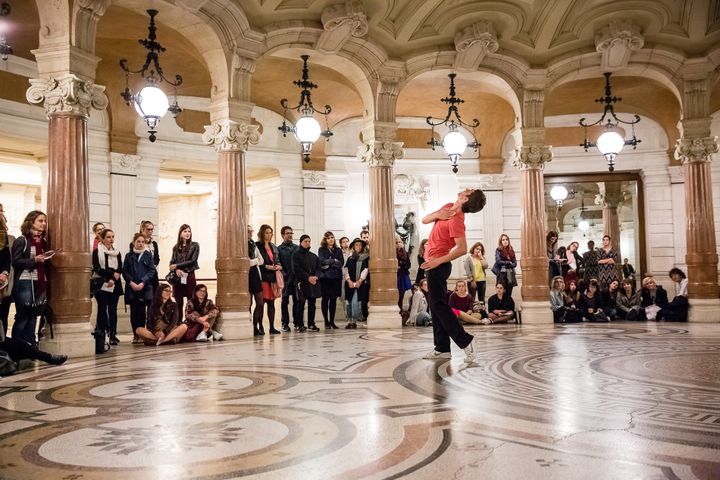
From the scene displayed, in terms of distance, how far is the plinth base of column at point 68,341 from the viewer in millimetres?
7555

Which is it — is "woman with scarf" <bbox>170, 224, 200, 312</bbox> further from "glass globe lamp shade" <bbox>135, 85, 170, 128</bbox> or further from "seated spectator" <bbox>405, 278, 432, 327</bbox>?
"seated spectator" <bbox>405, 278, 432, 327</bbox>

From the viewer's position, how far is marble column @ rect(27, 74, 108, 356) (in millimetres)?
7648

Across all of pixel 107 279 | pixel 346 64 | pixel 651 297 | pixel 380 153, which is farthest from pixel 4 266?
pixel 651 297

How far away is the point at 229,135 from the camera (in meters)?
10.2

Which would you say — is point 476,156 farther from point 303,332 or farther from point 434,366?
point 434,366

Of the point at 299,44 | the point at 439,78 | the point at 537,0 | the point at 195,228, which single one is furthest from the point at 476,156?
the point at 195,228

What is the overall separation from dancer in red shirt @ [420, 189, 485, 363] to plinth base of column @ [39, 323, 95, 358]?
425 centimetres

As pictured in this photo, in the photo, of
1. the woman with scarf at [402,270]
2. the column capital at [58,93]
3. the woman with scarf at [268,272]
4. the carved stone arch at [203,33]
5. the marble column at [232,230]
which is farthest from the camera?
the woman with scarf at [402,270]

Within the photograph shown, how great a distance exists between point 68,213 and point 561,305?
9.27 m

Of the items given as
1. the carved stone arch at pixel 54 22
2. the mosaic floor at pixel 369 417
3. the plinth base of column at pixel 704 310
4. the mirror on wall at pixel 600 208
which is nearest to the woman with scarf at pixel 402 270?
the mirror on wall at pixel 600 208

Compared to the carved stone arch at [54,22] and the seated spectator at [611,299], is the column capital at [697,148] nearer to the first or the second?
the seated spectator at [611,299]

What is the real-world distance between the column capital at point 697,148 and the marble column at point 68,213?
11036mm

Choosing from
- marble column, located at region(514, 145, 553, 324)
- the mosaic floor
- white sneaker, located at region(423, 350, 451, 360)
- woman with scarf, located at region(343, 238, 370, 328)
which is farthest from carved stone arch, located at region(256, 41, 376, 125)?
white sneaker, located at region(423, 350, 451, 360)

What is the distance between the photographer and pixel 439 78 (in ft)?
43.8
